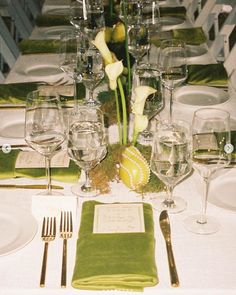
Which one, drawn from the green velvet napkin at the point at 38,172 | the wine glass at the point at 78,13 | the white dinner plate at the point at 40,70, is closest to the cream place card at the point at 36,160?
the green velvet napkin at the point at 38,172

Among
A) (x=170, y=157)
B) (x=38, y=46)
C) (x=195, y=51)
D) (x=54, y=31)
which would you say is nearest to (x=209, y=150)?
(x=170, y=157)

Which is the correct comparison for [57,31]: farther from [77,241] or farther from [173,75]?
[77,241]

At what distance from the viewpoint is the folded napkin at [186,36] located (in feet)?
7.74

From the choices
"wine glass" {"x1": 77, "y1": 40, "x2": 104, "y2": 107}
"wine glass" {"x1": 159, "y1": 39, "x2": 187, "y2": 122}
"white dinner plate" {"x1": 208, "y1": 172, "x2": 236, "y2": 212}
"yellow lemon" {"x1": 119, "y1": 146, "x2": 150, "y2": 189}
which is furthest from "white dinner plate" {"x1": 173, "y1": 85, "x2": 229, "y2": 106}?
"yellow lemon" {"x1": 119, "y1": 146, "x2": 150, "y2": 189}

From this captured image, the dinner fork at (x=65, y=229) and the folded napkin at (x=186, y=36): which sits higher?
the dinner fork at (x=65, y=229)

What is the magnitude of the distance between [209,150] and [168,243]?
222 mm

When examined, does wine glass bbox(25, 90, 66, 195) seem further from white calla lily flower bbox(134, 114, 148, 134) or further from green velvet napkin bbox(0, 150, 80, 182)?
white calla lily flower bbox(134, 114, 148, 134)

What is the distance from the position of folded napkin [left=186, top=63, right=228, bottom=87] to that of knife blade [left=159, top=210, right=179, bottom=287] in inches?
34.9

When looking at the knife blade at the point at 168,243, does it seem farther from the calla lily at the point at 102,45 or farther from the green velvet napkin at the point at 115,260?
the calla lily at the point at 102,45

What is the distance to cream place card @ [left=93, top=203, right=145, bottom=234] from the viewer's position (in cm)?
104

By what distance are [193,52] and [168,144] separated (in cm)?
129

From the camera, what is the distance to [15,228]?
3.49 ft

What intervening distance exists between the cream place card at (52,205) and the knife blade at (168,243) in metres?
0.18

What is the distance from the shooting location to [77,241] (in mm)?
1015
